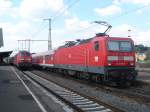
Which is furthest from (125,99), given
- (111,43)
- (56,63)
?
(56,63)

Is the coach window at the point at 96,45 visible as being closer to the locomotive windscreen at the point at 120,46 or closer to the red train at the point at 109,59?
the red train at the point at 109,59

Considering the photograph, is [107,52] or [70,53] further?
[70,53]

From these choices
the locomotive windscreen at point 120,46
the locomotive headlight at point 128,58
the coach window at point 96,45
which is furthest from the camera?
the coach window at point 96,45

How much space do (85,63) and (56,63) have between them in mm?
14860

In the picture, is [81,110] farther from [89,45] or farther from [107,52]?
[89,45]

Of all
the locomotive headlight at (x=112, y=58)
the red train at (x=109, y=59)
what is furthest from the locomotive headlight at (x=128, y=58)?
the locomotive headlight at (x=112, y=58)

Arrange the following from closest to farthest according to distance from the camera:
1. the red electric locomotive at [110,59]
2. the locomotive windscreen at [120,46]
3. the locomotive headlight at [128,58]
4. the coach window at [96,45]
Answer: the red electric locomotive at [110,59], the locomotive windscreen at [120,46], the locomotive headlight at [128,58], the coach window at [96,45]

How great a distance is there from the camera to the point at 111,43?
2523cm

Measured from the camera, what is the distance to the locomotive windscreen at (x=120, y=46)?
82.5ft

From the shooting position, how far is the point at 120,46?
83.6ft

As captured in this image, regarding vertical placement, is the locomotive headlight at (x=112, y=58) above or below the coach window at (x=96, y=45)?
below

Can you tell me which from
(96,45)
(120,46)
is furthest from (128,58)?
(96,45)

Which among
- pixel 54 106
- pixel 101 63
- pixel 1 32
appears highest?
pixel 1 32

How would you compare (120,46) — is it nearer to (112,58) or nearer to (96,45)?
(112,58)
